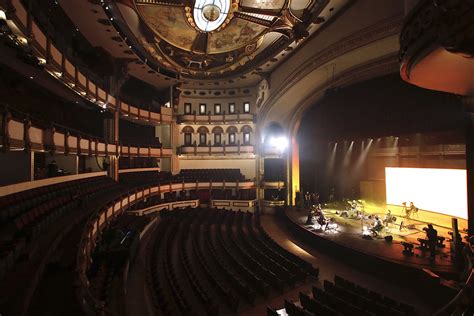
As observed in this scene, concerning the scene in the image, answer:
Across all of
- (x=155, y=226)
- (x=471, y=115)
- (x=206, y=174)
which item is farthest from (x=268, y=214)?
(x=471, y=115)

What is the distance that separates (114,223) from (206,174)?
36.6 feet

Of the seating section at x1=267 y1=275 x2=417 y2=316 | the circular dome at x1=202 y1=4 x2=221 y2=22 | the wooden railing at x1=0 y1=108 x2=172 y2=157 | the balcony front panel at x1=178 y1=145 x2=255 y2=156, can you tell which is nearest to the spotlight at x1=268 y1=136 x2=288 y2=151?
the balcony front panel at x1=178 y1=145 x2=255 y2=156

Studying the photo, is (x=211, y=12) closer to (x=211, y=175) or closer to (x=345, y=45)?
(x=345, y=45)

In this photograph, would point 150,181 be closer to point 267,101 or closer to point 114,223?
point 114,223

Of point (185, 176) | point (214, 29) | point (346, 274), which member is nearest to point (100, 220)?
point (346, 274)

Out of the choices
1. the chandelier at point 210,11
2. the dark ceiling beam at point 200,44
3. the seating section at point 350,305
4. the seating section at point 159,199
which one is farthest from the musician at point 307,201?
the chandelier at point 210,11

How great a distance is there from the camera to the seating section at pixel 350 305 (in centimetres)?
574

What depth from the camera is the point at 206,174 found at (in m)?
22.3

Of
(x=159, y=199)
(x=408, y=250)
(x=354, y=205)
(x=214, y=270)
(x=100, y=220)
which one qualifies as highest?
(x=100, y=220)

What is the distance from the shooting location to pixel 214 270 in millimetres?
8969

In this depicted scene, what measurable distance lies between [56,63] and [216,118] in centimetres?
1451

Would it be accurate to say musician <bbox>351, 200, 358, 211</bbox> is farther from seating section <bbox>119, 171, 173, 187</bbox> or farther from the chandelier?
the chandelier

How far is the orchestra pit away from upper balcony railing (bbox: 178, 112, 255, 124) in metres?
0.19

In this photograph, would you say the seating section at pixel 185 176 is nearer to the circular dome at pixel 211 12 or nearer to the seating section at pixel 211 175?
the seating section at pixel 211 175
